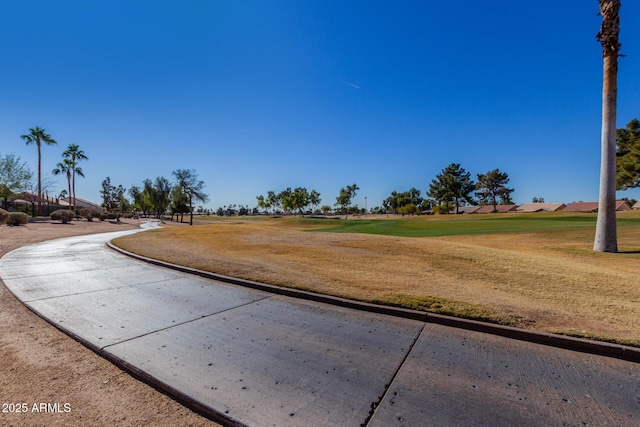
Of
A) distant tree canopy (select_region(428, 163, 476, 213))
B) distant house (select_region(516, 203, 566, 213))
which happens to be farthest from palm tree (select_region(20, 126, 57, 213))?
distant house (select_region(516, 203, 566, 213))

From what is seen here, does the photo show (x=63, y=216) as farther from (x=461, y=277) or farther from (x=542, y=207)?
(x=542, y=207)

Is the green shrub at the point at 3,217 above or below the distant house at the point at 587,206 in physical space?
below

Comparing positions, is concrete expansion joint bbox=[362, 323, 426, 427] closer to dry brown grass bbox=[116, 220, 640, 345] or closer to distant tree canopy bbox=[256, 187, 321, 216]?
dry brown grass bbox=[116, 220, 640, 345]

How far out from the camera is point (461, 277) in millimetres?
7516

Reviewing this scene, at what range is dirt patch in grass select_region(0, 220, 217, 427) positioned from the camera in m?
2.42

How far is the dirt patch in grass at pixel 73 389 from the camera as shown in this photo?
2.42 m

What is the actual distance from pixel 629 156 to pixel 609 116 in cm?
3327

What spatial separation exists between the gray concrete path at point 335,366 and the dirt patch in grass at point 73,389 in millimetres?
148

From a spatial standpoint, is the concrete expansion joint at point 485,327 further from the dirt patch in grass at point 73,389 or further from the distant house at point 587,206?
the distant house at point 587,206

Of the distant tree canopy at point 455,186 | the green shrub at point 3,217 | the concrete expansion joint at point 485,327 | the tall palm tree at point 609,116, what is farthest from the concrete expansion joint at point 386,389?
the distant tree canopy at point 455,186

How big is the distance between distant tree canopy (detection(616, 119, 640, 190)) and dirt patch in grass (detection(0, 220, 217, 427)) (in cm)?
4696

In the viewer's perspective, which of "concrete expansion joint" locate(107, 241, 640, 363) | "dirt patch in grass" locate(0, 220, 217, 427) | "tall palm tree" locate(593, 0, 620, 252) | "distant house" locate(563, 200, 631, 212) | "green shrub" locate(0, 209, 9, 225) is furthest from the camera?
"distant house" locate(563, 200, 631, 212)

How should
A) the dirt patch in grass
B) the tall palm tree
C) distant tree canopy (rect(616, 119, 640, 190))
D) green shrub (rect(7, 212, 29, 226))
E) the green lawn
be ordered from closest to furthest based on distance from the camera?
the dirt patch in grass, the tall palm tree, green shrub (rect(7, 212, 29, 226)), the green lawn, distant tree canopy (rect(616, 119, 640, 190))

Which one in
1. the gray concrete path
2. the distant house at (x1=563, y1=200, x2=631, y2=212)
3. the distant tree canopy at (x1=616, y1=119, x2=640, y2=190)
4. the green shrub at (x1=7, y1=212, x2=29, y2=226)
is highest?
the distant tree canopy at (x1=616, y1=119, x2=640, y2=190)
